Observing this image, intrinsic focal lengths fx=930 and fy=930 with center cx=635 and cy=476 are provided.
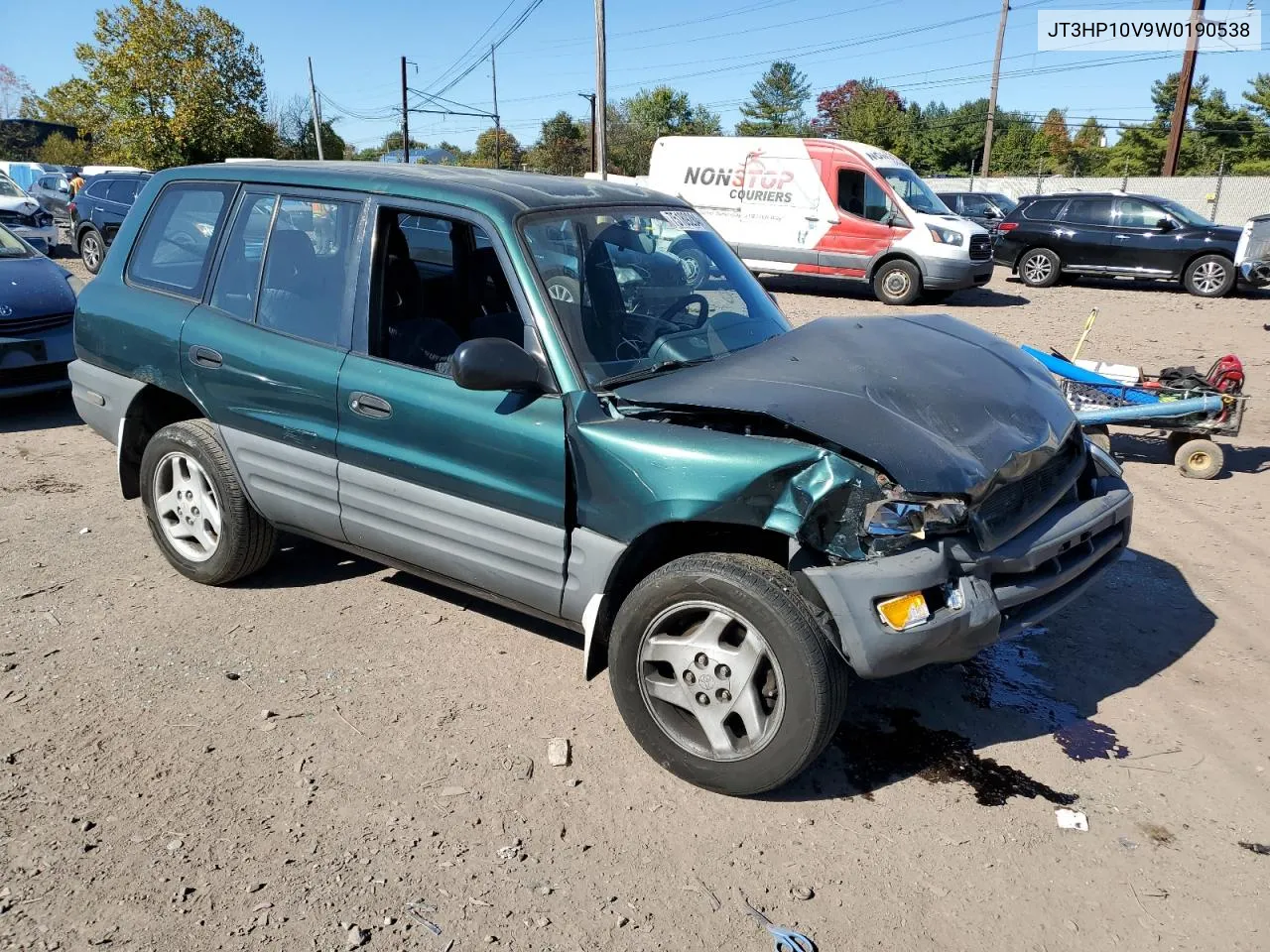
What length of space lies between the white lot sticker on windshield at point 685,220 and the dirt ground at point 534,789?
195 cm

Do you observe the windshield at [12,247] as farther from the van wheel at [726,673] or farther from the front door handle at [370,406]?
the van wheel at [726,673]

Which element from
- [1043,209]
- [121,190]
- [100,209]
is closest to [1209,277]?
[1043,209]

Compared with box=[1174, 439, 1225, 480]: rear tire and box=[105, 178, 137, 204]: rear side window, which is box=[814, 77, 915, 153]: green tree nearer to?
box=[105, 178, 137, 204]: rear side window

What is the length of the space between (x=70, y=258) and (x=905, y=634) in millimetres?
20973

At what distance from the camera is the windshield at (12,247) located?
8.17 metres

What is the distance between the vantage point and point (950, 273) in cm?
1482

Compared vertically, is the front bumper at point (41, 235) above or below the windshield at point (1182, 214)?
below

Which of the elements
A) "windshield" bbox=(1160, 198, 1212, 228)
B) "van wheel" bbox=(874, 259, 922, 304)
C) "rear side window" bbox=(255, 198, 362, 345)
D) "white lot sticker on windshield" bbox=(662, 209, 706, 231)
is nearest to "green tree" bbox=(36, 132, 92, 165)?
"van wheel" bbox=(874, 259, 922, 304)

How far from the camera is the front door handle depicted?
3625 millimetres

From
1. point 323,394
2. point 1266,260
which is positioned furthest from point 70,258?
point 1266,260

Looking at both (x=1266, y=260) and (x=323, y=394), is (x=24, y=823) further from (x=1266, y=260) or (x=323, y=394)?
(x=1266, y=260)

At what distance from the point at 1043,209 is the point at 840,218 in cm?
528

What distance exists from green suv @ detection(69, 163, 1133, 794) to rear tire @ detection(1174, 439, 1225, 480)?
330 centimetres

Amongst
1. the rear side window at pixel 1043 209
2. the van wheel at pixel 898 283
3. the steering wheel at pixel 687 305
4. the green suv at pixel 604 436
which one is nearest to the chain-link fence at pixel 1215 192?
the rear side window at pixel 1043 209
